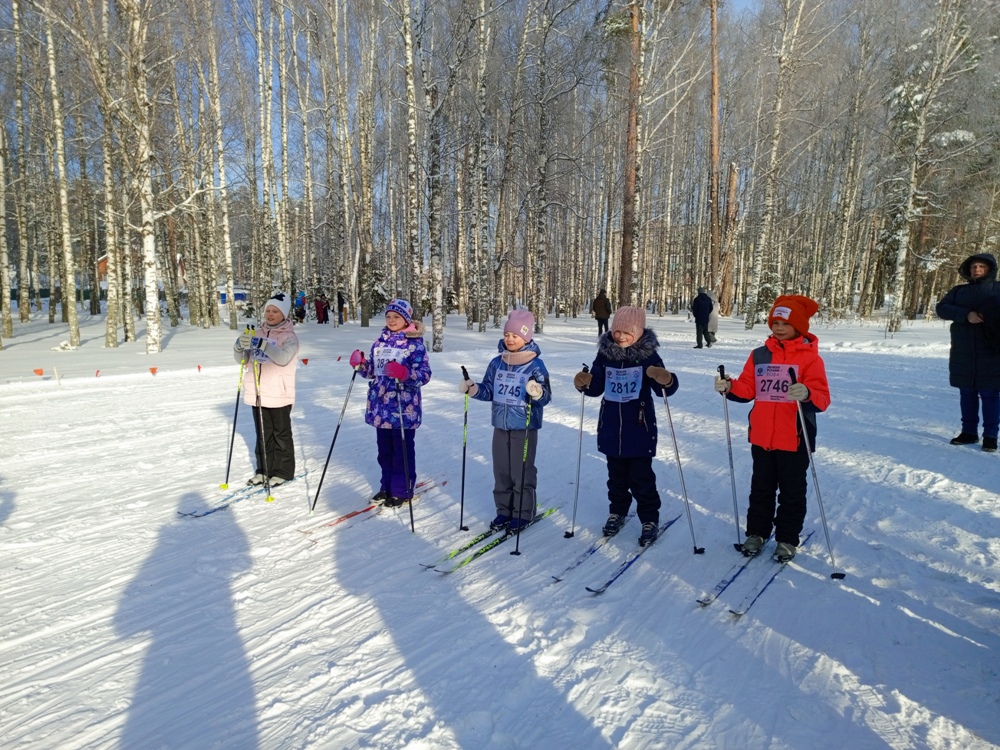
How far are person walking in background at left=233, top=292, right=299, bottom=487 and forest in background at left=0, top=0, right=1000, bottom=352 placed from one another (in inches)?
384

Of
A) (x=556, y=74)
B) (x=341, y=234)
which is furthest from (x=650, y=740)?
(x=341, y=234)

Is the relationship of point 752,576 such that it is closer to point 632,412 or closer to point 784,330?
point 632,412

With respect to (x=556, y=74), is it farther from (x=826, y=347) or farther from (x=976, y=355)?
Answer: (x=976, y=355)

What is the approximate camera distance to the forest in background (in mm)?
15492

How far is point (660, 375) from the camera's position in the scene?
4105mm

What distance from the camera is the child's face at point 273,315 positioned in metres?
5.41

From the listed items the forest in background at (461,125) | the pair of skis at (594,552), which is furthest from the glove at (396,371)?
the forest in background at (461,125)

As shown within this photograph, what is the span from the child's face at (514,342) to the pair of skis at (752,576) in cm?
228

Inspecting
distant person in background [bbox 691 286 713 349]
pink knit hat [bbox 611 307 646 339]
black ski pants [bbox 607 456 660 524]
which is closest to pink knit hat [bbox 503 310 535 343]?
pink knit hat [bbox 611 307 646 339]

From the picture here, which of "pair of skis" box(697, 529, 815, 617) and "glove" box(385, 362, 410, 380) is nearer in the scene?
"pair of skis" box(697, 529, 815, 617)

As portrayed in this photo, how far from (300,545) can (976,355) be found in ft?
24.5

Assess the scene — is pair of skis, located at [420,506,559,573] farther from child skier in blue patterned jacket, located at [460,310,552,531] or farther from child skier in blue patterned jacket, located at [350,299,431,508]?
child skier in blue patterned jacket, located at [350,299,431,508]

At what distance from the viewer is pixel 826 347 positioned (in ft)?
52.3

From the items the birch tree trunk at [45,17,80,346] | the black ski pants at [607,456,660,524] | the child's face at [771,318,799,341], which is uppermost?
the birch tree trunk at [45,17,80,346]
